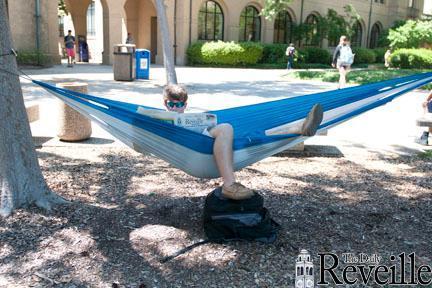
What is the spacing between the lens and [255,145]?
3.42m

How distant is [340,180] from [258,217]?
6.13 ft

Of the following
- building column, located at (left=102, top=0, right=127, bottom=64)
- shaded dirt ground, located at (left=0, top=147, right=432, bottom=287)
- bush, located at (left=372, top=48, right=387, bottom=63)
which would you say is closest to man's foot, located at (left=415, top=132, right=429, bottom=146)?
shaded dirt ground, located at (left=0, top=147, right=432, bottom=287)

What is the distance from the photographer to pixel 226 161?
322 centimetres

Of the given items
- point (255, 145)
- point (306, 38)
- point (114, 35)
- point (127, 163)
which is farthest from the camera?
point (306, 38)

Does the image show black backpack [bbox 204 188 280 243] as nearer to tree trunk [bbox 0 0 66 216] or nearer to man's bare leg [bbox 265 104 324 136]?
man's bare leg [bbox 265 104 324 136]

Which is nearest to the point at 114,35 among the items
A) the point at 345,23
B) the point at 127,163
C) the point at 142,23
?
the point at 142,23

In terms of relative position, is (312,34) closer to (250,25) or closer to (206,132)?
(250,25)

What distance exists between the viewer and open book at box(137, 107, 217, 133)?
3287 millimetres

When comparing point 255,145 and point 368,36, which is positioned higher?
point 368,36

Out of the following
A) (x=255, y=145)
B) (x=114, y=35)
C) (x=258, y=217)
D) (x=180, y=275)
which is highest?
(x=114, y=35)

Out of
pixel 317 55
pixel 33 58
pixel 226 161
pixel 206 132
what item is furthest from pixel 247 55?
pixel 226 161

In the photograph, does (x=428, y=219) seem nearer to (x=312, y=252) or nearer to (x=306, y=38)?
(x=312, y=252)

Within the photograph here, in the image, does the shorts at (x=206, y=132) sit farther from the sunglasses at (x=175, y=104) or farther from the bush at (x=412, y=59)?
the bush at (x=412, y=59)

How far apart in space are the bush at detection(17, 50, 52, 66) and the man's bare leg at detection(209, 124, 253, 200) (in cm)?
1595
